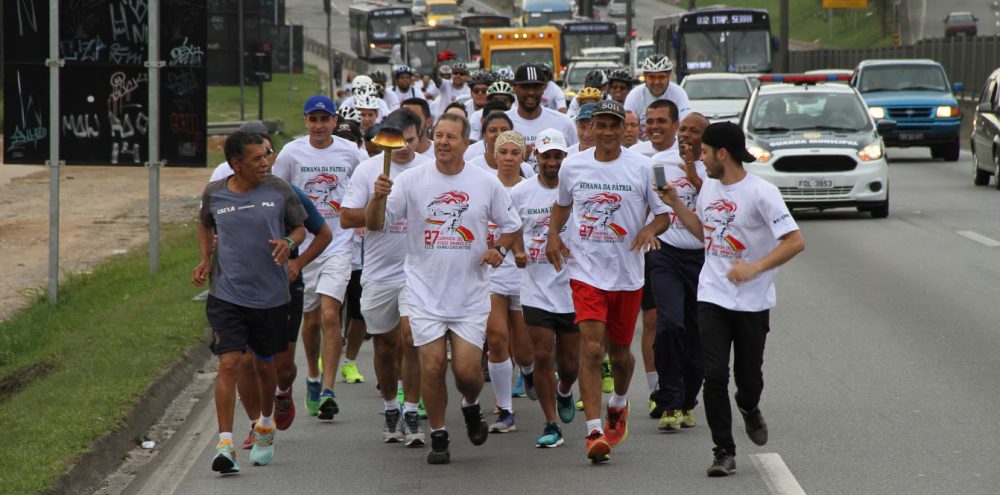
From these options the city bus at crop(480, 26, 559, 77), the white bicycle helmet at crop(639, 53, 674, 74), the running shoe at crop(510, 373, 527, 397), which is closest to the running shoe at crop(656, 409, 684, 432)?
the running shoe at crop(510, 373, 527, 397)

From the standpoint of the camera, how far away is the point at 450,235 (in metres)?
8.63

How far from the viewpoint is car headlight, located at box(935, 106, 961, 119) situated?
31.9 meters

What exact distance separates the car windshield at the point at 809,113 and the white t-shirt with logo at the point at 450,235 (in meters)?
13.9

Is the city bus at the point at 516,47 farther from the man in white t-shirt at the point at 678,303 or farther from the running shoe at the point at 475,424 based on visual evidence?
the running shoe at the point at 475,424

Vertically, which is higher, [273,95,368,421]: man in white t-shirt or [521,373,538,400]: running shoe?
[273,95,368,421]: man in white t-shirt

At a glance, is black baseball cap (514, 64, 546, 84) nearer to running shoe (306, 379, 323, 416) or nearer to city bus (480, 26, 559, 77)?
running shoe (306, 379, 323, 416)

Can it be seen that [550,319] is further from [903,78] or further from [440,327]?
[903,78]

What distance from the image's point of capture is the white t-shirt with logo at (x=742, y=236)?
8000 millimetres

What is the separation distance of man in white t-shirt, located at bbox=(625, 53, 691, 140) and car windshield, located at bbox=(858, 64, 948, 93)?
69.4ft

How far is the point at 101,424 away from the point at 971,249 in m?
11.3

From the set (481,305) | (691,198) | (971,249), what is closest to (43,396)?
(481,305)

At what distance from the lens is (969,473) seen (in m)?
7.98

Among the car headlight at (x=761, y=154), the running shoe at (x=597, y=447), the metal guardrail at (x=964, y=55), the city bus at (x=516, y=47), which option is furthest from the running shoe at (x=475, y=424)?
the city bus at (x=516, y=47)

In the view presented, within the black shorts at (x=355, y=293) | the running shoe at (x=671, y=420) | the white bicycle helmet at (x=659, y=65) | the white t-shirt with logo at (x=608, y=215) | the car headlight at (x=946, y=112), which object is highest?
the white bicycle helmet at (x=659, y=65)
